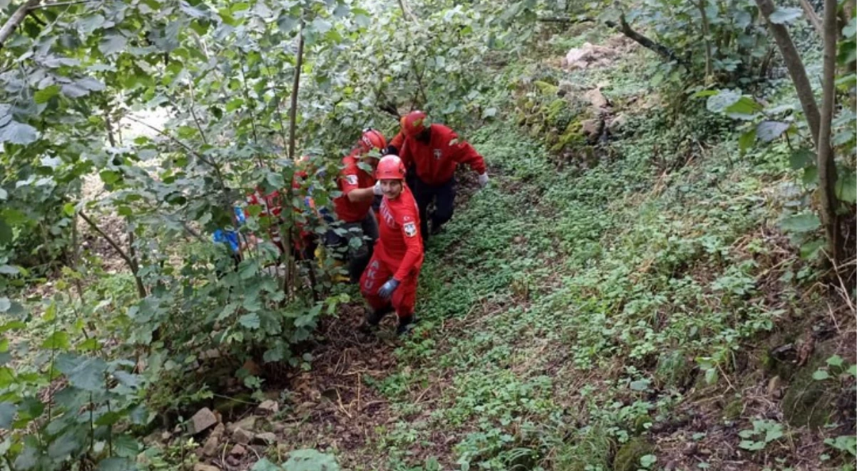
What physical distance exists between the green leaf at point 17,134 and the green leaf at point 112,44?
1.53 feet

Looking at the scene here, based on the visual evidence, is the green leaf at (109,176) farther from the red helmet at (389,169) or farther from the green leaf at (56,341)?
the red helmet at (389,169)

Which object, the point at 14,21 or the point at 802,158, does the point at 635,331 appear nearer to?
the point at 802,158

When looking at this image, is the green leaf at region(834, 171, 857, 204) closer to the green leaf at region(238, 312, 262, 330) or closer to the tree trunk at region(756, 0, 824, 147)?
the tree trunk at region(756, 0, 824, 147)

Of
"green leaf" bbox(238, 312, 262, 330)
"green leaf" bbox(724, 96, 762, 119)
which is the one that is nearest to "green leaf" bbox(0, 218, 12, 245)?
"green leaf" bbox(238, 312, 262, 330)

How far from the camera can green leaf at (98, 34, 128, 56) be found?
2.33m

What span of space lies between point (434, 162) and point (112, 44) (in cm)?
404

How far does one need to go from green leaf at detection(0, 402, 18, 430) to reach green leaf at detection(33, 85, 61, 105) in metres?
1.08

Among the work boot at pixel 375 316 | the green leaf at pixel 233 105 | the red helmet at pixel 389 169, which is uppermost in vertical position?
the green leaf at pixel 233 105

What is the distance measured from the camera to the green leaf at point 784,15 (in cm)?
222

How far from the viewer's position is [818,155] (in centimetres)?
262

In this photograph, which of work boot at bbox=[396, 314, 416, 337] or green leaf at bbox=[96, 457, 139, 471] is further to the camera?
work boot at bbox=[396, 314, 416, 337]

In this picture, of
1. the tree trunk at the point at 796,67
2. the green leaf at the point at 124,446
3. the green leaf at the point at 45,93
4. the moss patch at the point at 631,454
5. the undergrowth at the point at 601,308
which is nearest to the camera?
the green leaf at the point at 45,93

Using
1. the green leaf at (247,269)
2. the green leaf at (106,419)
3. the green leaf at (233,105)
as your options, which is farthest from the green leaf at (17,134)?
the green leaf at (247,269)

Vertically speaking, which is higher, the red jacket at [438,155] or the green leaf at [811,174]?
the green leaf at [811,174]
